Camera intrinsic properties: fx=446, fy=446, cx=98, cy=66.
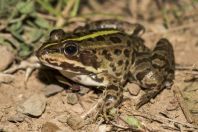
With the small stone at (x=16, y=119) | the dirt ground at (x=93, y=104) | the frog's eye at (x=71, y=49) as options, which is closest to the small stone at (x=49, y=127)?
the dirt ground at (x=93, y=104)

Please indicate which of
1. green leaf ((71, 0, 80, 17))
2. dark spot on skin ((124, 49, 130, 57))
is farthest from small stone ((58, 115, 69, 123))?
green leaf ((71, 0, 80, 17))

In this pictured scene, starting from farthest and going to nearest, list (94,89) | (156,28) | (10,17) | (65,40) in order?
(156,28) < (10,17) < (94,89) < (65,40)

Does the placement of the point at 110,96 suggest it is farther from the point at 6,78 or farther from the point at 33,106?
the point at 6,78

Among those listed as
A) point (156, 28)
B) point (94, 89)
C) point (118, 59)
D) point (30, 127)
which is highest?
point (156, 28)

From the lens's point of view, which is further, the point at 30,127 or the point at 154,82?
the point at 154,82

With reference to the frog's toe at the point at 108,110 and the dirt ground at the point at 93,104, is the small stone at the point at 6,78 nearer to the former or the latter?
the dirt ground at the point at 93,104

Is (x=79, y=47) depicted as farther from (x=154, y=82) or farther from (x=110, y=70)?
(x=154, y=82)

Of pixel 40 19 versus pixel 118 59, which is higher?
pixel 40 19

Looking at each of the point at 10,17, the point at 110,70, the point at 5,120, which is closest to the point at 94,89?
the point at 110,70
